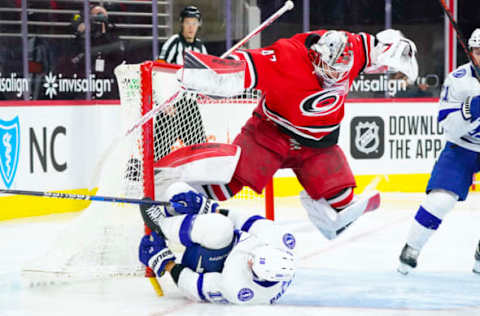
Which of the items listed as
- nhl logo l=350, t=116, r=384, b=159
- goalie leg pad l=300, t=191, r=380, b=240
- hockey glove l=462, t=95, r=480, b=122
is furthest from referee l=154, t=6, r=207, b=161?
nhl logo l=350, t=116, r=384, b=159

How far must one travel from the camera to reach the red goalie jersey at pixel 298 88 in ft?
10.5

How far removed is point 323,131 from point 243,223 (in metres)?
0.53

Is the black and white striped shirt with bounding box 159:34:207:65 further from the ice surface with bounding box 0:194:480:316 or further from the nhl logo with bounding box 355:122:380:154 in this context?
the nhl logo with bounding box 355:122:380:154

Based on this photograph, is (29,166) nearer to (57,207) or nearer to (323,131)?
(57,207)

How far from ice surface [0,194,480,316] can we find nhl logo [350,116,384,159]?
191 centimetres

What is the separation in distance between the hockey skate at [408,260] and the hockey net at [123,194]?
109cm

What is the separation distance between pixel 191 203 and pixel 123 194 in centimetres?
55

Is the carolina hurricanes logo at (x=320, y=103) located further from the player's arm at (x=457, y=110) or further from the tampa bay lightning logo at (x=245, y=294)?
the tampa bay lightning logo at (x=245, y=294)

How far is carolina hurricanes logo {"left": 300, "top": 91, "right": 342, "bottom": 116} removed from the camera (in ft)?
10.9

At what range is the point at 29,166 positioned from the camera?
18.5ft

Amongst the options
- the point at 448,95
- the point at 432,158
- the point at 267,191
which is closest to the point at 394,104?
the point at 432,158

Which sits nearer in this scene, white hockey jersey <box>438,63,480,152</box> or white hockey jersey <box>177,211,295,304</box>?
white hockey jersey <box>177,211,295,304</box>

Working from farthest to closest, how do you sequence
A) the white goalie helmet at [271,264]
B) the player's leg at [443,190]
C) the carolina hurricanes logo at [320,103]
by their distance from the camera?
the player's leg at [443,190], the carolina hurricanes logo at [320,103], the white goalie helmet at [271,264]

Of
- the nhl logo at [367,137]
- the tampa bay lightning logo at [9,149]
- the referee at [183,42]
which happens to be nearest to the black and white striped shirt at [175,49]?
the referee at [183,42]
